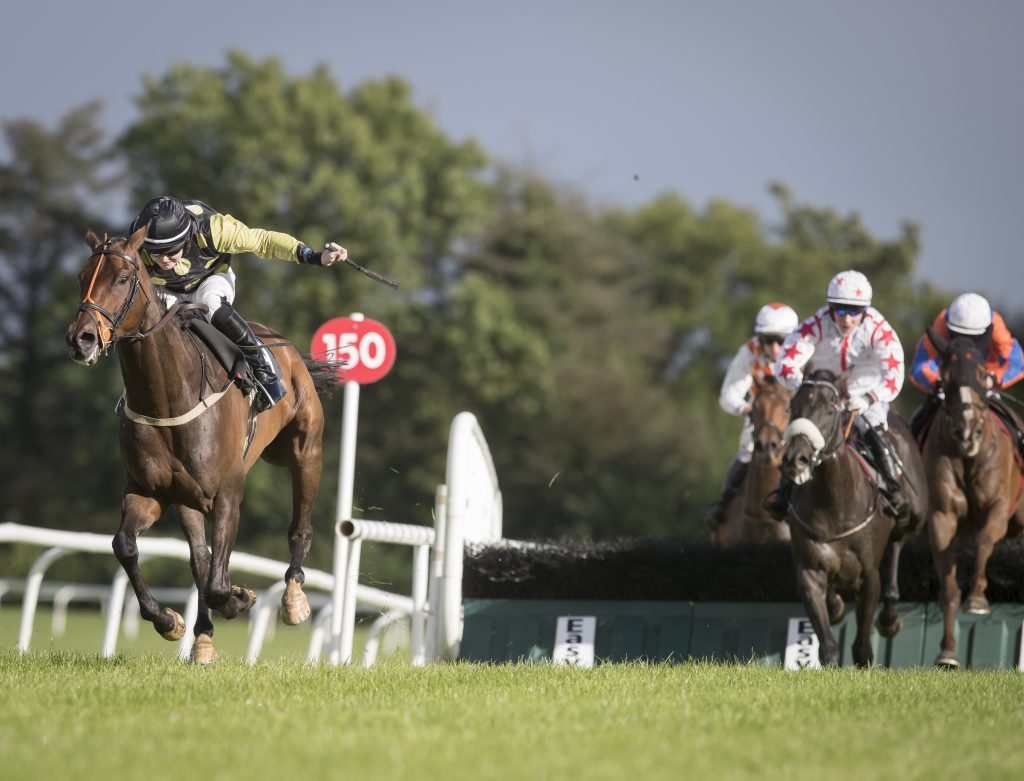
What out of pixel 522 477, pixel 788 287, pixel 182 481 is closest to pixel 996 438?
pixel 182 481

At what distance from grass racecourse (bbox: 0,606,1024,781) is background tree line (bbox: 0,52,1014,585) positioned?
25288mm

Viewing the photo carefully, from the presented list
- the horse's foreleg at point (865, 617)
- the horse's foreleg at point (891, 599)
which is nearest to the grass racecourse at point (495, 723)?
the horse's foreleg at point (865, 617)

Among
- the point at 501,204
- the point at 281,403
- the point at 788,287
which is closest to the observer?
the point at 281,403

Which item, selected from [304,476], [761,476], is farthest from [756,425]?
[304,476]

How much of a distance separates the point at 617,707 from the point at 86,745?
2415 millimetres

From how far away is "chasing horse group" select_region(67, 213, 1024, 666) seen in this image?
843 cm

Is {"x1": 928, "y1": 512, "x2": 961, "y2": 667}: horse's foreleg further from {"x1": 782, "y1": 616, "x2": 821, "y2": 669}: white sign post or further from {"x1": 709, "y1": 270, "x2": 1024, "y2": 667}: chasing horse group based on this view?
{"x1": 782, "y1": 616, "x2": 821, "y2": 669}: white sign post

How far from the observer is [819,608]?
9906 millimetres

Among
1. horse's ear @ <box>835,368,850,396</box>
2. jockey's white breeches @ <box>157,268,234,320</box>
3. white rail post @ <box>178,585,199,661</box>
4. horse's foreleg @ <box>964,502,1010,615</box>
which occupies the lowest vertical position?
white rail post @ <box>178,585,199,661</box>

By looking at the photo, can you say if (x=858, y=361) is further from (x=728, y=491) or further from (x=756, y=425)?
(x=728, y=491)

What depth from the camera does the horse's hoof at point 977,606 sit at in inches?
415

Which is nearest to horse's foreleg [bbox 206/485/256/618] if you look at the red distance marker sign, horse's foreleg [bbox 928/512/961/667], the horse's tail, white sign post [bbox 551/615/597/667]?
the horse's tail

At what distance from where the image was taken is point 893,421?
10828 mm

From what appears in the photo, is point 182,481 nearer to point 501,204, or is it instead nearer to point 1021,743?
point 1021,743
